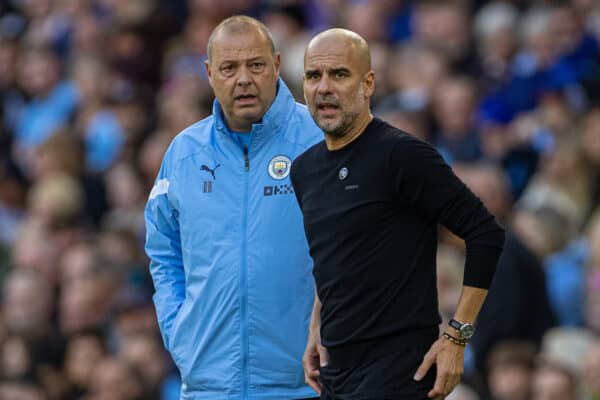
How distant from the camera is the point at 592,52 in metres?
9.57

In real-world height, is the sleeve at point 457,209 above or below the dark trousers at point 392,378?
above

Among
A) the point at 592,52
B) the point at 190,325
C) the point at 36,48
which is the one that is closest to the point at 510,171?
the point at 592,52

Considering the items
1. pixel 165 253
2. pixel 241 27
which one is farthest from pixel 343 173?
pixel 165 253

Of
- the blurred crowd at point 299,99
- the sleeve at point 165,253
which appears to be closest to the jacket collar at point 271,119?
the sleeve at point 165,253

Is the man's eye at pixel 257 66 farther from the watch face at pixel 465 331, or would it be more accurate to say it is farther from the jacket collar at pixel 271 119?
the watch face at pixel 465 331

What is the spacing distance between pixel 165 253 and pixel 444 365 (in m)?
1.45

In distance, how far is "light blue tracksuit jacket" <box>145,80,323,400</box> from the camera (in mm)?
5141

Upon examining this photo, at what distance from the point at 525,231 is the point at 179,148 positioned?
3.35 m

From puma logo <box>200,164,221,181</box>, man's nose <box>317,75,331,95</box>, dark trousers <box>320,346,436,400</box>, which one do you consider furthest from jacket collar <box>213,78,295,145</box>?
dark trousers <box>320,346,436,400</box>

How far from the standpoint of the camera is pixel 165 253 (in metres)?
5.47

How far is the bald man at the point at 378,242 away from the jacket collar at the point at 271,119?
1.86 feet

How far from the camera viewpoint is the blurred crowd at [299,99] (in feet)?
25.4

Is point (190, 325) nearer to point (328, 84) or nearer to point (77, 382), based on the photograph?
point (328, 84)

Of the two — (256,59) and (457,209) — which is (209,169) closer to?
(256,59)
